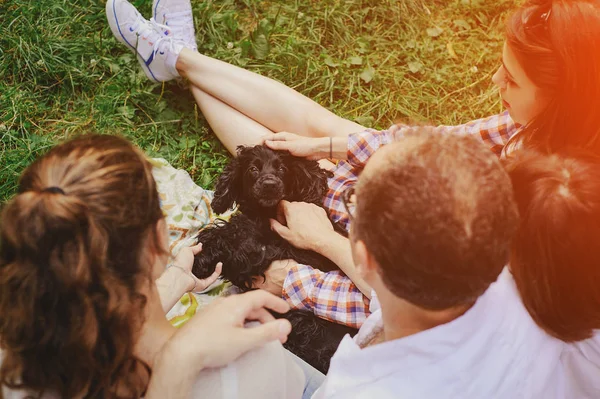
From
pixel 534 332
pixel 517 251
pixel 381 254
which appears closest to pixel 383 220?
pixel 381 254

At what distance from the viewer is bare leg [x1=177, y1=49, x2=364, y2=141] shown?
3527 mm

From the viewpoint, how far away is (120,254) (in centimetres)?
149

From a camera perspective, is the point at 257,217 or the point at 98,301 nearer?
the point at 98,301

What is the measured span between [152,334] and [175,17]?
9.38 ft

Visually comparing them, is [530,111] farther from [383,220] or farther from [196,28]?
[196,28]

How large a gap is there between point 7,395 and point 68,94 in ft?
9.89

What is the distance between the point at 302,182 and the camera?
3.18 meters

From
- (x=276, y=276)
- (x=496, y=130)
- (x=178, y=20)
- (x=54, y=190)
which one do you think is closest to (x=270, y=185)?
(x=276, y=276)

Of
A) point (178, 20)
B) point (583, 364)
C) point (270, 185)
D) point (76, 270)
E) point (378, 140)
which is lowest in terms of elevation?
point (270, 185)

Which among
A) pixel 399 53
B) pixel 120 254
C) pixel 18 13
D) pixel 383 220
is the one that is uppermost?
pixel 383 220

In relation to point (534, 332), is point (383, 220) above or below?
above

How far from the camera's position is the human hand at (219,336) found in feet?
5.10

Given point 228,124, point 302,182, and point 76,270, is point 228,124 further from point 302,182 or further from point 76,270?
point 76,270

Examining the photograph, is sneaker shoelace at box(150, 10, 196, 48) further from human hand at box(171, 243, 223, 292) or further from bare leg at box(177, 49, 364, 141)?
Answer: human hand at box(171, 243, 223, 292)
